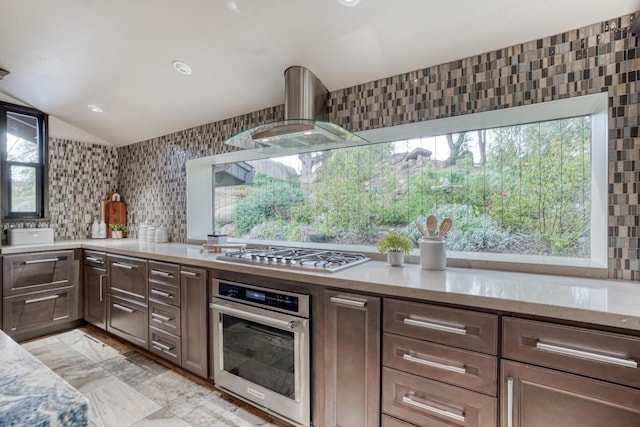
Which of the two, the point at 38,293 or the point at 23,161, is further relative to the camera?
the point at 23,161

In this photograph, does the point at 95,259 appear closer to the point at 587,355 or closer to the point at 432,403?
the point at 432,403

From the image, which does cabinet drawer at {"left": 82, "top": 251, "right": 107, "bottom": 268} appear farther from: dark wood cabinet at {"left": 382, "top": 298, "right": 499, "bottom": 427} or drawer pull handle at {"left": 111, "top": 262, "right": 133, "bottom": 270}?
dark wood cabinet at {"left": 382, "top": 298, "right": 499, "bottom": 427}

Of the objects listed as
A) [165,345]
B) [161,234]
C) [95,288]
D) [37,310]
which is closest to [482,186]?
[165,345]

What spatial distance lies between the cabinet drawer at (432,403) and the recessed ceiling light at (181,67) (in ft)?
7.85

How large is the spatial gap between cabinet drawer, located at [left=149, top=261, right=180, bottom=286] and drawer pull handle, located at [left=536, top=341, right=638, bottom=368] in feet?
7.11

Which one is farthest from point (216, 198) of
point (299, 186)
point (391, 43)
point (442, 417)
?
point (442, 417)

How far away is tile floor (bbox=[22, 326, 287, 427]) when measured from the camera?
1.88 metres

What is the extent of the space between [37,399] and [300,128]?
1648mm

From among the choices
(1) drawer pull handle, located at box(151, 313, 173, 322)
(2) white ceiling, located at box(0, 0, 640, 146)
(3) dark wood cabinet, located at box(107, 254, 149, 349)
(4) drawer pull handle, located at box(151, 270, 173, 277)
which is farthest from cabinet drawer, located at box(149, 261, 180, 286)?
(2) white ceiling, located at box(0, 0, 640, 146)

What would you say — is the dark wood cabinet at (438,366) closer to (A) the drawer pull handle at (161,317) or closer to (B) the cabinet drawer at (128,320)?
(A) the drawer pull handle at (161,317)

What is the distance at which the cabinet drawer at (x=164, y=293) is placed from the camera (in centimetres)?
233

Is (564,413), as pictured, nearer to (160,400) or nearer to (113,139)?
(160,400)

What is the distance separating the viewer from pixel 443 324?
1333mm

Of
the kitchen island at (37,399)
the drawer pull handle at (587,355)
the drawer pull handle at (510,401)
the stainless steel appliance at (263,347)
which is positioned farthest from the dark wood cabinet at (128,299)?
the drawer pull handle at (587,355)
